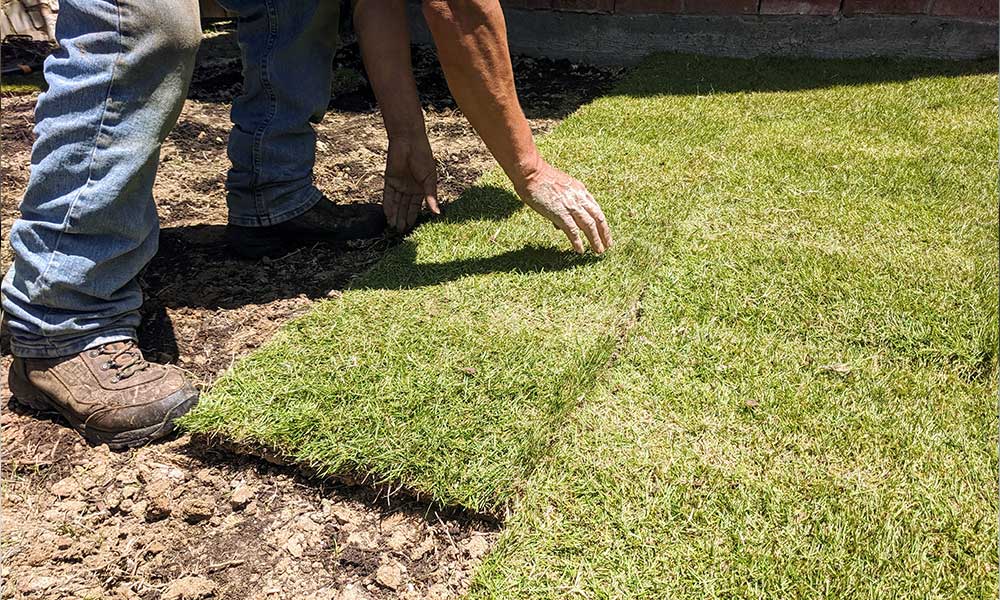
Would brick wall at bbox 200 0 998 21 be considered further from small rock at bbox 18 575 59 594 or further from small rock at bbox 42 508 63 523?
small rock at bbox 18 575 59 594

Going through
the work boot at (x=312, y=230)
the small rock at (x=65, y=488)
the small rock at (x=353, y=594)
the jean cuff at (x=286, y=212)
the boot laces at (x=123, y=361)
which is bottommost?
the small rock at (x=353, y=594)

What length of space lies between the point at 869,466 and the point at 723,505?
40 centimetres

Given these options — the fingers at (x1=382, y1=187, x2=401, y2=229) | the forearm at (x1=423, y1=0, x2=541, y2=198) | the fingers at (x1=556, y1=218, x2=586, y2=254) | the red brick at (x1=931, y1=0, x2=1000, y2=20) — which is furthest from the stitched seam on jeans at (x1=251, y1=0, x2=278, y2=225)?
the red brick at (x1=931, y1=0, x2=1000, y2=20)

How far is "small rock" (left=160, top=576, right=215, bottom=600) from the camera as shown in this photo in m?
1.52

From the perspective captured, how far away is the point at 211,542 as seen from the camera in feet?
5.41

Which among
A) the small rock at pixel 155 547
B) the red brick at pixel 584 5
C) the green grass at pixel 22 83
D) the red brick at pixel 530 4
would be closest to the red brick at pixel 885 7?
the red brick at pixel 584 5

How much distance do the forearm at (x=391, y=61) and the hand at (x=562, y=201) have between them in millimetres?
649

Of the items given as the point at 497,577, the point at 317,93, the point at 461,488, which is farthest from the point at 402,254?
the point at 497,577

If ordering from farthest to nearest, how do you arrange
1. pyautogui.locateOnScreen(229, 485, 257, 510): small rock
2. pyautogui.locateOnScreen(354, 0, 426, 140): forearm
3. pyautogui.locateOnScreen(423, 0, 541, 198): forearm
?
pyautogui.locateOnScreen(354, 0, 426, 140): forearm < pyautogui.locateOnScreen(423, 0, 541, 198): forearm < pyautogui.locateOnScreen(229, 485, 257, 510): small rock

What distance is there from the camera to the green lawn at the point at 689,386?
4.97ft

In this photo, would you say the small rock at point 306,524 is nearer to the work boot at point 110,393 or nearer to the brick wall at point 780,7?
the work boot at point 110,393

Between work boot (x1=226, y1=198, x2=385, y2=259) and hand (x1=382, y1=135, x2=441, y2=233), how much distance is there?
0.09m

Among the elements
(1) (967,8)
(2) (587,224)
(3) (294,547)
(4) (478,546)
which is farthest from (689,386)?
(1) (967,8)

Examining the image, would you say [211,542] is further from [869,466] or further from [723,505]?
[869,466]
